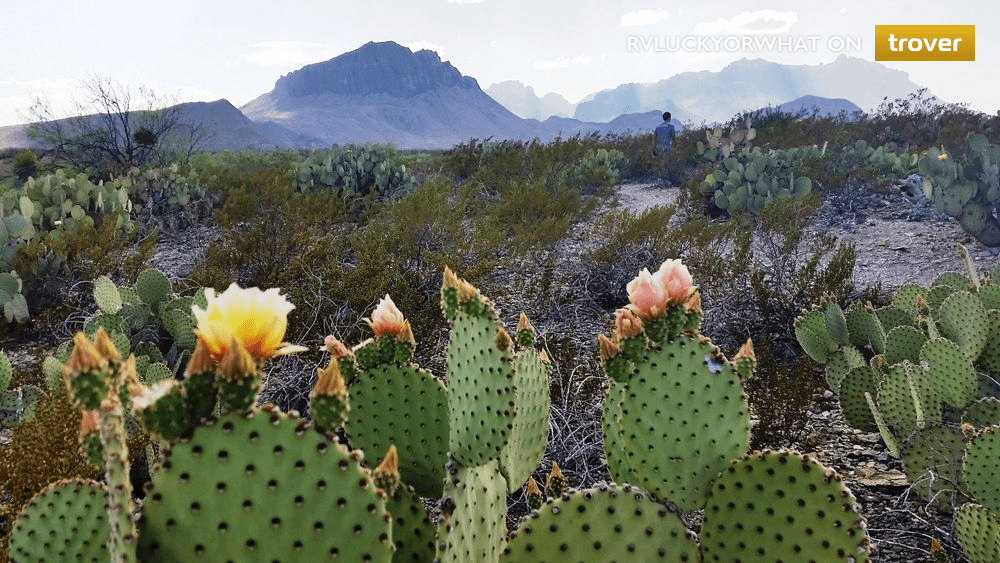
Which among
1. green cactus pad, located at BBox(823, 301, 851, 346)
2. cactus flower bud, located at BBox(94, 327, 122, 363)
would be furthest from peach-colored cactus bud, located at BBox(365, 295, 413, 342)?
green cactus pad, located at BBox(823, 301, 851, 346)

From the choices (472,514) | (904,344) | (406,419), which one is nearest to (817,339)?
(904,344)

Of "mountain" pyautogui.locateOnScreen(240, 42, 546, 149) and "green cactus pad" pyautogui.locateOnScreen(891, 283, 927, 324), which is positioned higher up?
"mountain" pyautogui.locateOnScreen(240, 42, 546, 149)

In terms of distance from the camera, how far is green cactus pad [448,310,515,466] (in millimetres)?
1340

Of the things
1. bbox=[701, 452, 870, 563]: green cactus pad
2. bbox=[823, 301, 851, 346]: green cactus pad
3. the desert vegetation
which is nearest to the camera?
the desert vegetation

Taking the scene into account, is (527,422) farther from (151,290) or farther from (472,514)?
(151,290)

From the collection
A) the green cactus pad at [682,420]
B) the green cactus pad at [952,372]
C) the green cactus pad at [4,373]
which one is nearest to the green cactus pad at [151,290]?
the green cactus pad at [4,373]

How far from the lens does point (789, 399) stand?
10.5 ft

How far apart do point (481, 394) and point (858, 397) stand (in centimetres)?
234

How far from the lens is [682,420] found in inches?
57.0

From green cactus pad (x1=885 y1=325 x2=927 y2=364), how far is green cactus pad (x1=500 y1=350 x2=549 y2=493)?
214 cm

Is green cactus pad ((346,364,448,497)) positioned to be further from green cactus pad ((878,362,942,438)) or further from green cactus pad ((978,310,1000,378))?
green cactus pad ((978,310,1000,378))

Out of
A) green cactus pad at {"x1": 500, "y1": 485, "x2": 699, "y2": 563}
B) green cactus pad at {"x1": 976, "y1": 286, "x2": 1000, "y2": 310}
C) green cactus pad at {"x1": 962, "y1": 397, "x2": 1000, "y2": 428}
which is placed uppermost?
green cactus pad at {"x1": 500, "y1": 485, "x2": 699, "y2": 563}

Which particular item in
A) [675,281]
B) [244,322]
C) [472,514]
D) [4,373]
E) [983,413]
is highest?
[244,322]

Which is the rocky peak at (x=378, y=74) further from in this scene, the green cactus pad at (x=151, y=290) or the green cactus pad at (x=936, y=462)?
the green cactus pad at (x=936, y=462)
